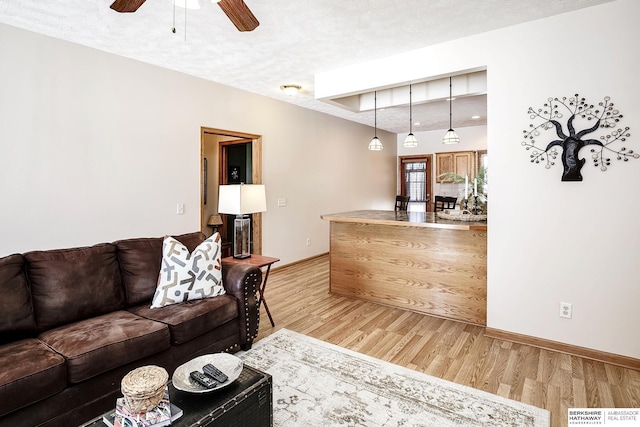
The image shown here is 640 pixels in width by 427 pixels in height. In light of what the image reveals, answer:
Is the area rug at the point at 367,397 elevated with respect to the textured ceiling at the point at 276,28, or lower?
lower

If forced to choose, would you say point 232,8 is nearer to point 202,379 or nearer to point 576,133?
point 202,379

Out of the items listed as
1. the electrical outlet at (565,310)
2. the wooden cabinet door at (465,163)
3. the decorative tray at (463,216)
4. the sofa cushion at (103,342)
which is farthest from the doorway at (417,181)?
the sofa cushion at (103,342)

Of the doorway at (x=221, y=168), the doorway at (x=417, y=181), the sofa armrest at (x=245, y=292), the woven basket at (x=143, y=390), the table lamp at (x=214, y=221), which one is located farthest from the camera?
the doorway at (x=417, y=181)

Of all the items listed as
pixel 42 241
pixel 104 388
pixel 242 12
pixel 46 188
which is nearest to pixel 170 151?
pixel 46 188

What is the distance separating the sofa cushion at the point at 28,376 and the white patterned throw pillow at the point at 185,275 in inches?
29.6

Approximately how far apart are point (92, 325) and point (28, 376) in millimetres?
532

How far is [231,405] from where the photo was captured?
1.45 m

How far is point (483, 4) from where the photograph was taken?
2520 millimetres

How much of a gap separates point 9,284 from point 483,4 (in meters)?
3.64

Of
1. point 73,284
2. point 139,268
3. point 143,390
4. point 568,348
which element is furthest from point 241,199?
point 568,348

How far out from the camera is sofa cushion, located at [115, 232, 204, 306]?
8.41 ft

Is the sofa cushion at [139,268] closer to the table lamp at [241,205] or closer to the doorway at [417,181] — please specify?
the table lamp at [241,205]

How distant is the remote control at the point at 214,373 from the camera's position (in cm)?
152

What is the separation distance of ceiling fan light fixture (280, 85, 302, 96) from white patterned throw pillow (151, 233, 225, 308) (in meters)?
2.65
